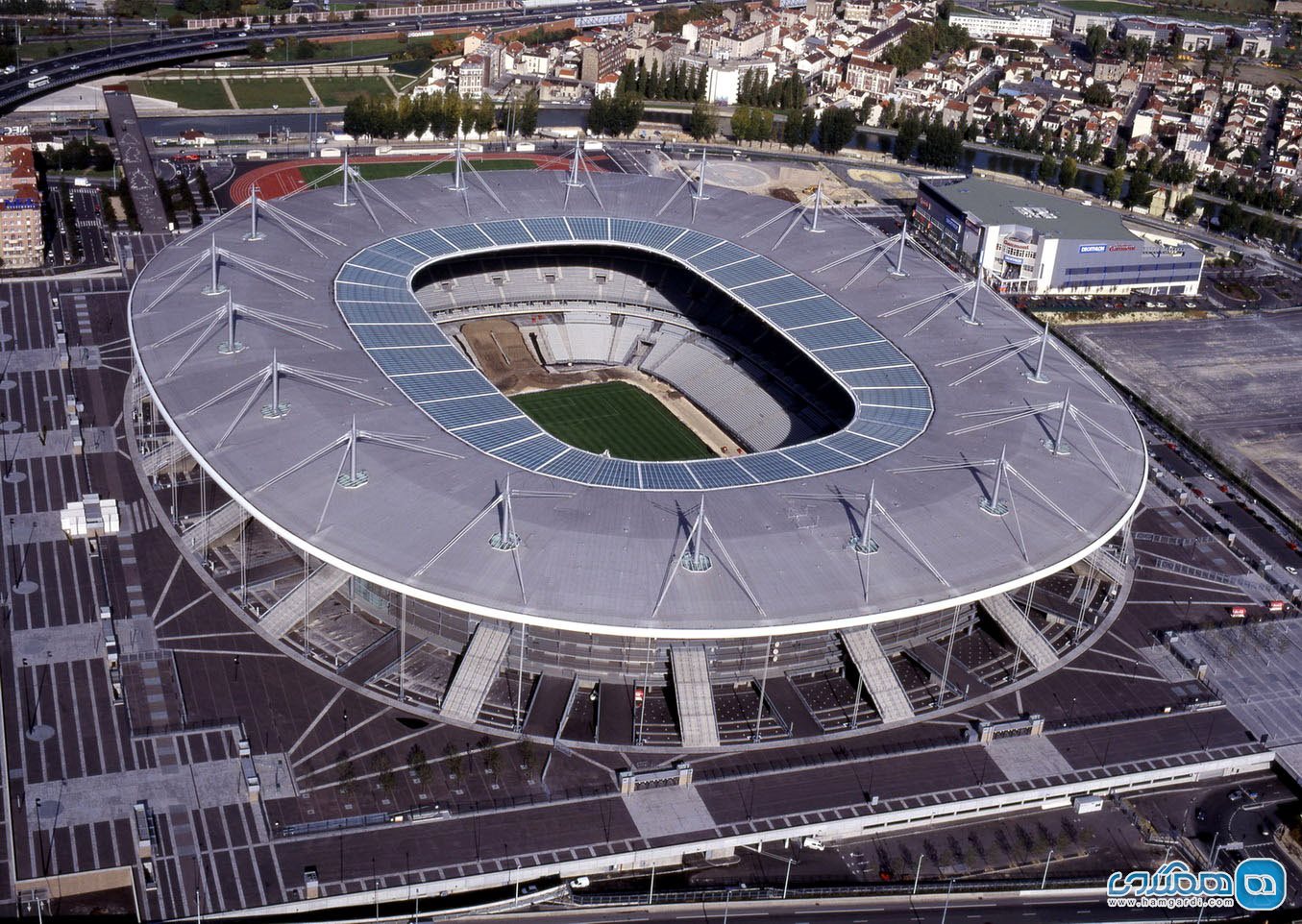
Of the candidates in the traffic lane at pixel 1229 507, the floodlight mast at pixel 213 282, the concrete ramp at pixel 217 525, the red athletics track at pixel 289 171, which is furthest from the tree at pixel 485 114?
the traffic lane at pixel 1229 507

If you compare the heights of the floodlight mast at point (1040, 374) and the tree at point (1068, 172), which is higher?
the floodlight mast at point (1040, 374)

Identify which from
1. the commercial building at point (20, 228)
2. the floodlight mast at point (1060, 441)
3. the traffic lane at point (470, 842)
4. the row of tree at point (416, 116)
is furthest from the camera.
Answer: the row of tree at point (416, 116)

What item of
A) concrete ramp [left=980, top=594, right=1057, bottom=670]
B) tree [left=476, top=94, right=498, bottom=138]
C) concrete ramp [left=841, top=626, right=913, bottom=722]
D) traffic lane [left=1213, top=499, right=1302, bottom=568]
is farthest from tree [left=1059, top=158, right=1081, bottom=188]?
concrete ramp [left=841, top=626, right=913, bottom=722]

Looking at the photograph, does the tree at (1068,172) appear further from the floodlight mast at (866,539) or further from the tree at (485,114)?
the floodlight mast at (866,539)

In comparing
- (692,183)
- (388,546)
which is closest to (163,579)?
(388,546)

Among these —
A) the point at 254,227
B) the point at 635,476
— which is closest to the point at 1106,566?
the point at 635,476

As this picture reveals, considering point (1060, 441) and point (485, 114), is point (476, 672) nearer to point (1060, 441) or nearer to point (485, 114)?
point (1060, 441)
